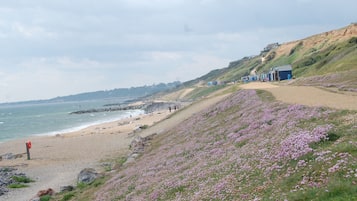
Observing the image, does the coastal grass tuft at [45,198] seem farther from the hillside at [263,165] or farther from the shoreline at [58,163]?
the shoreline at [58,163]

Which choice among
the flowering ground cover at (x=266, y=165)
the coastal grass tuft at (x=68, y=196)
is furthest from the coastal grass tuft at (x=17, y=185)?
the flowering ground cover at (x=266, y=165)

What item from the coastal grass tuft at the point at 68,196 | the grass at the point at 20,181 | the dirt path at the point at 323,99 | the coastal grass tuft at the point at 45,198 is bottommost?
the grass at the point at 20,181

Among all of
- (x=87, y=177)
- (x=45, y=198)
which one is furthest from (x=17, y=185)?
(x=45, y=198)

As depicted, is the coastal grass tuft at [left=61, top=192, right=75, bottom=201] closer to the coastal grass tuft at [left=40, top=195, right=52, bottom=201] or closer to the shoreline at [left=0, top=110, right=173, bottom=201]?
the coastal grass tuft at [left=40, top=195, right=52, bottom=201]

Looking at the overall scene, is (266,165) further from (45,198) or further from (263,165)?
(45,198)

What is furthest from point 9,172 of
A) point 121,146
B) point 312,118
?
point 312,118

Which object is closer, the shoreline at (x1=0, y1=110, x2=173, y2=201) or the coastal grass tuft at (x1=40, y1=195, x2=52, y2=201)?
the coastal grass tuft at (x1=40, y1=195, x2=52, y2=201)

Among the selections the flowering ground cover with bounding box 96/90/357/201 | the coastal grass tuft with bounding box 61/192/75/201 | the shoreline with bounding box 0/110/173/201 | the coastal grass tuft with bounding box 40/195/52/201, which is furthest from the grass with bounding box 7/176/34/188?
the flowering ground cover with bounding box 96/90/357/201

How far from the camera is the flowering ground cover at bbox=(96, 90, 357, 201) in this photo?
39.0 feet

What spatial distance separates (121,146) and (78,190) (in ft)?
91.6

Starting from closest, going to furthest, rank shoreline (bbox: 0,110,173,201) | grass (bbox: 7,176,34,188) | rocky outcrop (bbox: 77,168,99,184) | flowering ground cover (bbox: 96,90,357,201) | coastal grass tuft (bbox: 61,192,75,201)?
flowering ground cover (bbox: 96,90,357,201)
coastal grass tuft (bbox: 61,192,75,201)
rocky outcrop (bbox: 77,168,99,184)
shoreline (bbox: 0,110,173,201)
grass (bbox: 7,176,34,188)

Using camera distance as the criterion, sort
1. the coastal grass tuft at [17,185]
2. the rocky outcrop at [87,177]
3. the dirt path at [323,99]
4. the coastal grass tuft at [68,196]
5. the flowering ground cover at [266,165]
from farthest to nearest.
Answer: the coastal grass tuft at [17,185], the rocky outcrop at [87,177], the coastal grass tuft at [68,196], the dirt path at [323,99], the flowering ground cover at [266,165]

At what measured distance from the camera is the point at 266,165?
577 inches

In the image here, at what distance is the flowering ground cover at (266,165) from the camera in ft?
39.0
